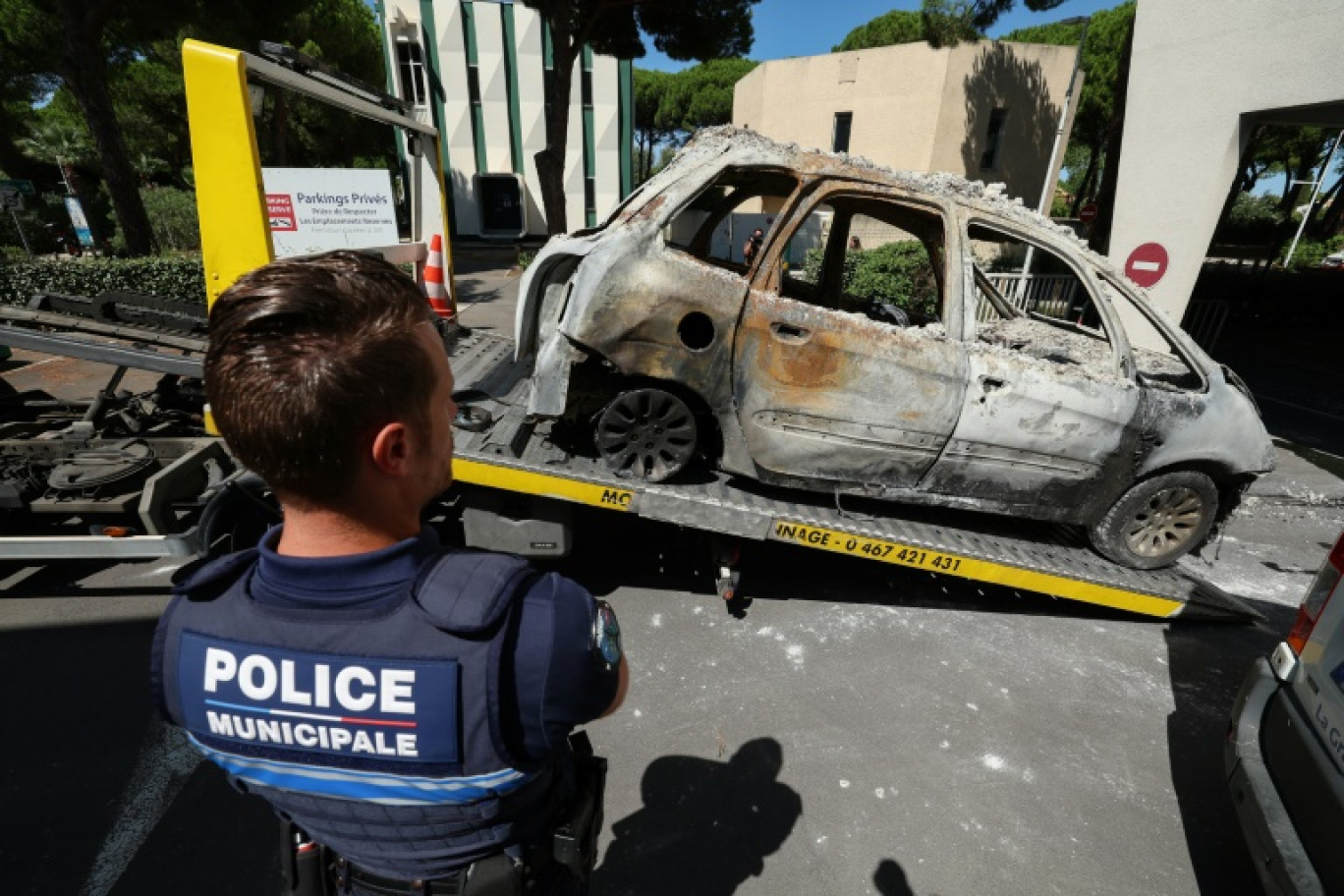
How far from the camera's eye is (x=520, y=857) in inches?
45.8

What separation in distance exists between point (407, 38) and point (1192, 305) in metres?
25.5

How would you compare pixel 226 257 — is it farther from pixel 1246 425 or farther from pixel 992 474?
pixel 1246 425

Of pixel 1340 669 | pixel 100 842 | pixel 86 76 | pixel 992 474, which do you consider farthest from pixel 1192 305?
pixel 86 76

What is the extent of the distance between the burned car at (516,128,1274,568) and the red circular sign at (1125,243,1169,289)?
5.43m

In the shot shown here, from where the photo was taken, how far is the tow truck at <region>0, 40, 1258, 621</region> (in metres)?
3.01

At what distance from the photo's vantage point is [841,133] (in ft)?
74.9

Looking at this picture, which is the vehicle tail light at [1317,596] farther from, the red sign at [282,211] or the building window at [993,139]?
the building window at [993,139]

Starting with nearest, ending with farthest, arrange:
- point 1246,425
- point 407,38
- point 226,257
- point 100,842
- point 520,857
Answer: point 520,857 → point 100,842 → point 226,257 → point 1246,425 → point 407,38

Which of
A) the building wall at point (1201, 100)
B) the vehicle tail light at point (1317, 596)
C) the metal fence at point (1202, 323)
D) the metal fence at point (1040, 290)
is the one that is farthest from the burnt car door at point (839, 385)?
the metal fence at point (1202, 323)

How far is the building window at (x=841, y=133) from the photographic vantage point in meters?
22.4

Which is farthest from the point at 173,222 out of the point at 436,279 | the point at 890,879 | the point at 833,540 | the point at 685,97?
the point at 685,97

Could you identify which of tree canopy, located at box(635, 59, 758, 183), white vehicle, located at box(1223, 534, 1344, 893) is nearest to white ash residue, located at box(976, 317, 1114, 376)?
white vehicle, located at box(1223, 534, 1344, 893)

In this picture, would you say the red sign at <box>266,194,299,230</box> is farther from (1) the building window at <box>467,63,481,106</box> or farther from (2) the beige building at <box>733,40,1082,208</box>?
(1) the building window at <box>467,63,481,106</box>

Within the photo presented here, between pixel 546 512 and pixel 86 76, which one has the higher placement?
pixel 86 76
